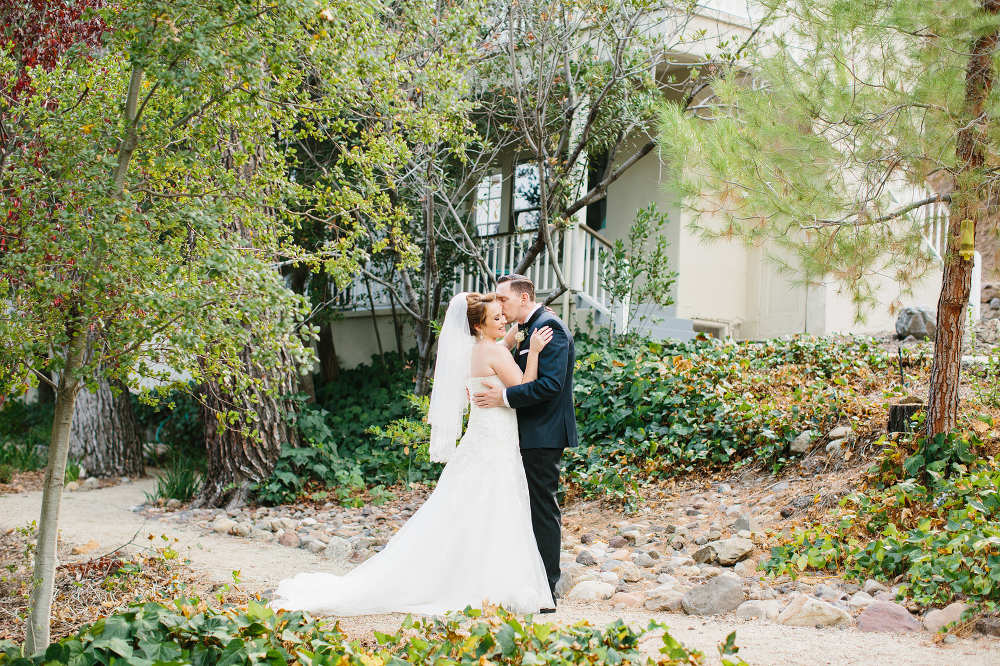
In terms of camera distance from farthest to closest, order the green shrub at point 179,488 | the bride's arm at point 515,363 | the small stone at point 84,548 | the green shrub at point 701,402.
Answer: the green shrub at point 179,488 < the green shrub at point 701,402 < the small stone at point 84,548 < the bride's arm at point 515,363

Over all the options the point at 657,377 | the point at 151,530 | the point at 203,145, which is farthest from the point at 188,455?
the point at 203,145

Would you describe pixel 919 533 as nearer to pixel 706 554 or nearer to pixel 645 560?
pixel 706 554

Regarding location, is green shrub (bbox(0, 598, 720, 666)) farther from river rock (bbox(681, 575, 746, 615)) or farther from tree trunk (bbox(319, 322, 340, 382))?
tree trunk (bbox(319, 322, 340, 382))

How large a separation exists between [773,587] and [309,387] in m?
7.46

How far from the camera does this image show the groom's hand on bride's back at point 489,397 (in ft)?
14.5

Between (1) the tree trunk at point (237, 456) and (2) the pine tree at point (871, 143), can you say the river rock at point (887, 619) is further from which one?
(1) the tree trunk at point (237, 456)

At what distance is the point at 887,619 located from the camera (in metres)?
3.74

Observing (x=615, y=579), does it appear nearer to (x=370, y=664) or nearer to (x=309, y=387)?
(x=370, y=664)

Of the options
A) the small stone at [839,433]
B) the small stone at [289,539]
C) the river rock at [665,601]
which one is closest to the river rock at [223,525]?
the small stone at [289,539]

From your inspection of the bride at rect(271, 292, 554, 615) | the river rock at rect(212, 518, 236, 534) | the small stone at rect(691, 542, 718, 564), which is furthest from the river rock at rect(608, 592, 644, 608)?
the river rock at rect(212, 518, 236, 534)

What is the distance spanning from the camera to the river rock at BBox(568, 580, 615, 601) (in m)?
4.48

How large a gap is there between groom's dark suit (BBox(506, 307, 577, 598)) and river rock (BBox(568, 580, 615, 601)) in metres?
0.22

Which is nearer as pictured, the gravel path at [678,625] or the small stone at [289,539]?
the gravel path at [678,625]

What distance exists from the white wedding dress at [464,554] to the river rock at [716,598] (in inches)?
30.2
